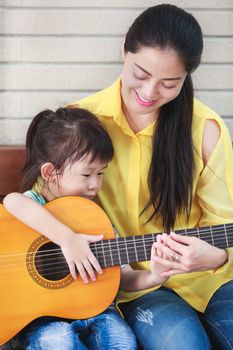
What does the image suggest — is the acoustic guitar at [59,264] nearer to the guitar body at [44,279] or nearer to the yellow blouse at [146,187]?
the guitar body at [44,279]

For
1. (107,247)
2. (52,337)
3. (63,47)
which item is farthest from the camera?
(63,47)

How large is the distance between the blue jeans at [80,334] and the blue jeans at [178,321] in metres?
0.06

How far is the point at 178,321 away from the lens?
1572 mm

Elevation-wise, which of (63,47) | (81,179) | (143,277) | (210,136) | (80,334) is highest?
(63,47)

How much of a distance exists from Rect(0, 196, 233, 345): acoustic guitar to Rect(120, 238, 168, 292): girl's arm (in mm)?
40

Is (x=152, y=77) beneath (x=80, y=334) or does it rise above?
above

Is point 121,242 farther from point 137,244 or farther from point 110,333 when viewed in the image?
point 110,333

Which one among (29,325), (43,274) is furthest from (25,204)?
(29,325)

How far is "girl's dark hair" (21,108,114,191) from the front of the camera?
165 cm

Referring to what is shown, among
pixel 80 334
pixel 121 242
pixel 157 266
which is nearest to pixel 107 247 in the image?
pixel 121 242

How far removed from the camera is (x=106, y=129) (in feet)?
5.70

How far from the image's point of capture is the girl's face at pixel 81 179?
1643 millimetres

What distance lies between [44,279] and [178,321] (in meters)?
0.38

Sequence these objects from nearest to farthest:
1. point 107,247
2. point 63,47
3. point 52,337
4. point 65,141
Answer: point 52,337 < point 107,247 < point 65,141 < point 63,47
